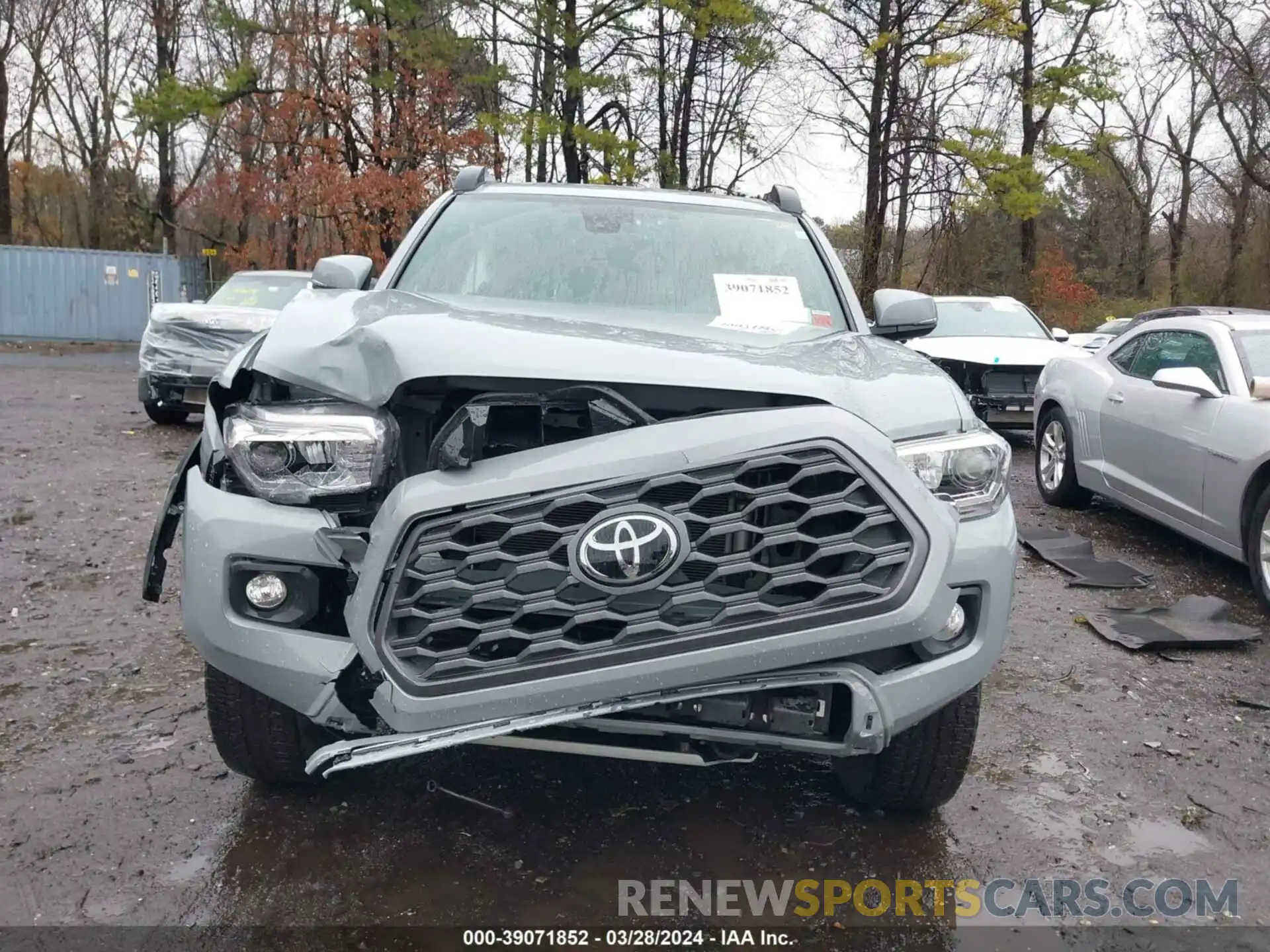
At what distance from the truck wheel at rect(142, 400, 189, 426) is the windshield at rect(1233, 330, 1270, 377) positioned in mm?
8994

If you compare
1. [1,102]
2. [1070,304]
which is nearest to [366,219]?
[1,102]

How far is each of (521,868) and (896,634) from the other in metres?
1.18

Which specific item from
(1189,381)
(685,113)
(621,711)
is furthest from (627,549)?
(685,113)

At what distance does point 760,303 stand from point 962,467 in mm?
1353

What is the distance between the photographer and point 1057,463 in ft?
24.8

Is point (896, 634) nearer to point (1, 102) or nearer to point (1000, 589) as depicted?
point (1000, 589)

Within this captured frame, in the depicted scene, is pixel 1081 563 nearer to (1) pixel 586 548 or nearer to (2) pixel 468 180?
(2) pixel 468 180

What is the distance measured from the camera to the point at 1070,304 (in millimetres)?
31609

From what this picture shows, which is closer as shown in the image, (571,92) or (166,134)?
(571,92)

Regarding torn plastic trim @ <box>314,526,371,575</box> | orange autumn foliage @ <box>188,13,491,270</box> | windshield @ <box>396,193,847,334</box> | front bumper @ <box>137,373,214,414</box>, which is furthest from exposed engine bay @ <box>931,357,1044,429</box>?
orange autumn foliage @ <box>188,13,491,270</box>

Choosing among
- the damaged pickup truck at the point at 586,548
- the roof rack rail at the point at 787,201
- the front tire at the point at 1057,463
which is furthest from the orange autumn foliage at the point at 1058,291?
the damaged pickup truck at the point at 586,548

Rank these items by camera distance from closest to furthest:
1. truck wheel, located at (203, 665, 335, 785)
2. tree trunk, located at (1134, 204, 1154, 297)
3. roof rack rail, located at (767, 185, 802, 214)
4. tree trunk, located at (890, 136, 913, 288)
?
1. truck wheel, located at (203, 665, 335, 785)
2. roof rack rail, located at (767, 185, 802, 214)
3. tree trunk, located at (890, 136, 913, 288)
4. tree trunk, located at (1134, 204, 1154, 297)

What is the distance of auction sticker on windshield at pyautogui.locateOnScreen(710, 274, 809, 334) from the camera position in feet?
10.9

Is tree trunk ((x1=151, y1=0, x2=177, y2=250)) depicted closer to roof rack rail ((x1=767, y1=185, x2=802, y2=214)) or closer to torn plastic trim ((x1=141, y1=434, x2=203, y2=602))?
roof rack rail ((x1=767, y1=185, x2=802, y2=214))
